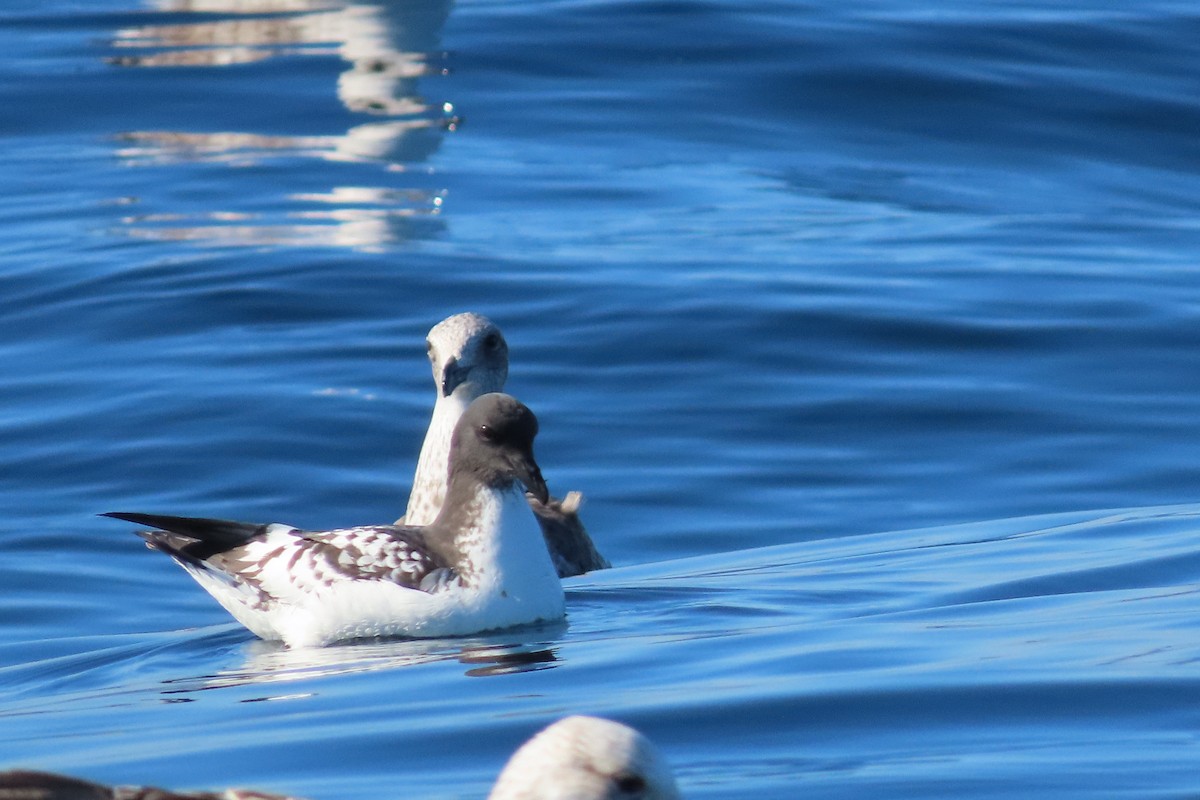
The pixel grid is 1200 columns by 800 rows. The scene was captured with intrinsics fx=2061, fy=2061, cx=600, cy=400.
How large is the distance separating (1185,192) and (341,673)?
14.8 meters

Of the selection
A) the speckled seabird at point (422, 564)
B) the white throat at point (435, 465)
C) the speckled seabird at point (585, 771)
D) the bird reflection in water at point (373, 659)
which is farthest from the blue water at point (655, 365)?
the speckled seabird at point (585, 771)

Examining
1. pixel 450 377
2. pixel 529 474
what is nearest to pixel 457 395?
pixel 450 377

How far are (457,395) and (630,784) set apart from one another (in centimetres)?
741

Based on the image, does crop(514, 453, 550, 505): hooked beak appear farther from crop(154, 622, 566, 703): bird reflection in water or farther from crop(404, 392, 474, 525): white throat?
crop(404, 392, 474, 525): white throat

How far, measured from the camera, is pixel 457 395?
1085cm

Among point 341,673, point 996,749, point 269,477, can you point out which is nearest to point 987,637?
point 996,749

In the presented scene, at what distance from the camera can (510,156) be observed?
70.2ft

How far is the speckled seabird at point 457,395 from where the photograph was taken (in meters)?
10.5

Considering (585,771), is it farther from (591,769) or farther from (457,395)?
(457,395)

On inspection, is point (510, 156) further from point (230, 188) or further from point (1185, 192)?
point (1185, 192)

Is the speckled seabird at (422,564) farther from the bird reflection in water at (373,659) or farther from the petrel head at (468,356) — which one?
the petrel head at (468,356)

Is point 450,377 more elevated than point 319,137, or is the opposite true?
point 319,137

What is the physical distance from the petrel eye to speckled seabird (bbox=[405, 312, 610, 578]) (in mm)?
6819

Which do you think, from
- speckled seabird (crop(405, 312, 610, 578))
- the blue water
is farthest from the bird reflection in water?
speckled seabird (crop(405, 312, 610, 578))
